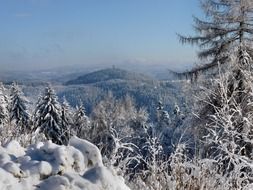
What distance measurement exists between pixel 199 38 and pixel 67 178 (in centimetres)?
1282

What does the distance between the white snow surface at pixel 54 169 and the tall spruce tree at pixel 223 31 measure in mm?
11126

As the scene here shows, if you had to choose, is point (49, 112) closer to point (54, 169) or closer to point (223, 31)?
point (223, 31)

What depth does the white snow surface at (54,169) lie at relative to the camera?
10.8 ft

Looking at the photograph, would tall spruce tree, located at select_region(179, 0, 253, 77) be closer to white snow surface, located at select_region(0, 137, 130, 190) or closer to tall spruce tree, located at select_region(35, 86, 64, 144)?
white snow surface, located at select_region(0, 137, 130, 190)

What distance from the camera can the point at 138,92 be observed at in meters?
164

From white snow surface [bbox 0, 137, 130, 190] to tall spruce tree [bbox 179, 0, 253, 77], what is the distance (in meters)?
11.1

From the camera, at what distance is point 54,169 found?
11.3ft

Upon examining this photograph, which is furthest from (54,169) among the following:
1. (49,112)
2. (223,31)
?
(49,112)

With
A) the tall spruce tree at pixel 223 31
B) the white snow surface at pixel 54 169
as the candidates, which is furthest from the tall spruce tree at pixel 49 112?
the white snow surface at pixel 54 169

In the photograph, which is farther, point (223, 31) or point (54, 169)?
point (223, 31)

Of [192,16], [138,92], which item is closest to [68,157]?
[192,16]

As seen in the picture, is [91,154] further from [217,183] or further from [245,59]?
[245,59]

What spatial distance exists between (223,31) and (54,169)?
12.3 m

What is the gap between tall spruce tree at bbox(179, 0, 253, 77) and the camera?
14.5 meters
